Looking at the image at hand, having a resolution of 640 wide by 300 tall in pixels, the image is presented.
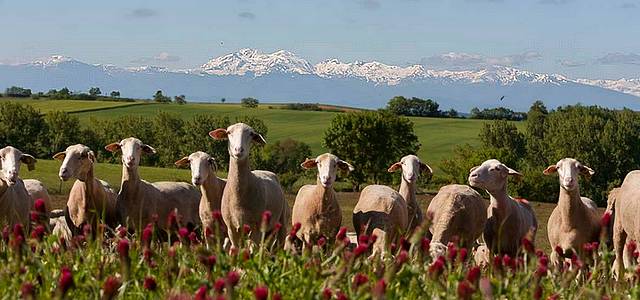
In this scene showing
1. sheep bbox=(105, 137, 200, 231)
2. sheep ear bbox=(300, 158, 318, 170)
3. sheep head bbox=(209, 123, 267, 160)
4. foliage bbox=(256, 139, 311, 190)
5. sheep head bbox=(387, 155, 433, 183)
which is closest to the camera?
Result: sheep head bbox=(209, 123, 267, 160)

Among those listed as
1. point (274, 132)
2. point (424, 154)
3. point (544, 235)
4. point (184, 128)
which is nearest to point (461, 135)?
point (424, 154)

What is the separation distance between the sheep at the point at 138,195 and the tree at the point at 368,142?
6115cm

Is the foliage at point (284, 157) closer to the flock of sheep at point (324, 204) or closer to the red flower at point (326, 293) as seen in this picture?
the flock of sheep at point (324, 204)

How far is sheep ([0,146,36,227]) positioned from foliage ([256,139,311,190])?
76.8 metres

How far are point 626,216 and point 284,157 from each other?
85220mm

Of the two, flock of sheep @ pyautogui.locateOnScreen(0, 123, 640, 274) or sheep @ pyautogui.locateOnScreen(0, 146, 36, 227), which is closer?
flock of sheep @ pyautogui.locateOnScreen(0, 123, 640, 274)

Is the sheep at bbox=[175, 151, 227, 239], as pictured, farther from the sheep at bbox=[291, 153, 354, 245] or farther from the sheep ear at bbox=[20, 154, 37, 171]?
the sheep ear at bbox=[20, 154, 37, 171]

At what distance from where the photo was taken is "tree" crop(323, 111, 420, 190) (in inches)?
3118

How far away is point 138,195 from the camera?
15742mm

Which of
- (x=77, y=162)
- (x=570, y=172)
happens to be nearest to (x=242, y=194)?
(x=77, y=162)

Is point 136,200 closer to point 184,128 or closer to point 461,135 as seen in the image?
point 184,128

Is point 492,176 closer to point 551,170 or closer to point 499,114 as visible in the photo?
point 551,170

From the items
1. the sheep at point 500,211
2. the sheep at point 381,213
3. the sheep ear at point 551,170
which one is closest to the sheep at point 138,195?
the sheep at point 381,213

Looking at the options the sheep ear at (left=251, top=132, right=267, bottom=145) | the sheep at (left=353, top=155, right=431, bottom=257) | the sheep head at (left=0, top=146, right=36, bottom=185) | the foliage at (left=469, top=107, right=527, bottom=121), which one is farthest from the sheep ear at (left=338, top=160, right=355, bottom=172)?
the foliage at (left=469, top=107, right=527, bottom=121)
